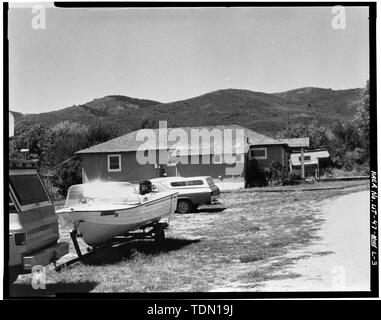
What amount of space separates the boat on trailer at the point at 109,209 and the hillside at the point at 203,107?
1.17 meters

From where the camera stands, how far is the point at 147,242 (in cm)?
825

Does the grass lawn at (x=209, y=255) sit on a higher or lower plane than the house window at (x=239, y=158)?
lower

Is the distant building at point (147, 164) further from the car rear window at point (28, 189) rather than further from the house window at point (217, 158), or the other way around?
the car rear window at point (28, 189)

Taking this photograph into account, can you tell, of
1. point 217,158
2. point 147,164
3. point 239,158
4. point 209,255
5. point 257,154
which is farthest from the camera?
point 257,154

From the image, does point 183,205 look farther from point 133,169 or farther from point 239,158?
point 133,169

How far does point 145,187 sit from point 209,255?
72.3 inches

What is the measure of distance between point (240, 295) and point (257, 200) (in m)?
4.34

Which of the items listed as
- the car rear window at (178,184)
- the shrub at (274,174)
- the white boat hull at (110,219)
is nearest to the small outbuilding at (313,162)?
the shrub at (274,174)

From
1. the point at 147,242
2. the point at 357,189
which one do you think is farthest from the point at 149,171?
the point at 357,189

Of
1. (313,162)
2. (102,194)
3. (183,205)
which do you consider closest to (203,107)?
(102,194)

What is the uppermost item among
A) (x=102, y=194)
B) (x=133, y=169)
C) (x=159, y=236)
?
(x=133, y=169)

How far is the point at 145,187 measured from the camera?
27.0ft

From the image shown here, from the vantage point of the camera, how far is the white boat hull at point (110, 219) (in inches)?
278

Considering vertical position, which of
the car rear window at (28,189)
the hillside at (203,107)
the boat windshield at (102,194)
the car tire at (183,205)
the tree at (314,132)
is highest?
the hillside at (203,107)
